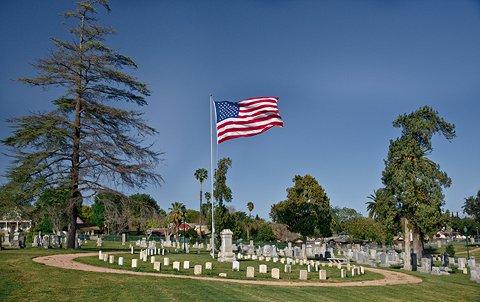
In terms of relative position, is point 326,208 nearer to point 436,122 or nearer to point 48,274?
point 436,122

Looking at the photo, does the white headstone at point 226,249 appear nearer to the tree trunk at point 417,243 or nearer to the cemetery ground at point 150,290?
the cemetery ground at point 150,290

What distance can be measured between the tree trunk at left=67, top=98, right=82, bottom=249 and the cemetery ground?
1158 cm

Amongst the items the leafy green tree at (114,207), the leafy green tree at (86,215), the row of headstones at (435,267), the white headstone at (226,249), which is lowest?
the row of headstones at (435,267)

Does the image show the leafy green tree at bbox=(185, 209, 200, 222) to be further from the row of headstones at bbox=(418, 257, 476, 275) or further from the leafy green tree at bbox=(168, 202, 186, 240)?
the row of headstones at bbox=(418, 257, 476, 275)

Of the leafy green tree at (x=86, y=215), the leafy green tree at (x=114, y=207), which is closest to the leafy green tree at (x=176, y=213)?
the leafy green tree at (x=86, y=215)

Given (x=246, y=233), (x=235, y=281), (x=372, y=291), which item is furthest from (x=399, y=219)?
(x=246, y=233)

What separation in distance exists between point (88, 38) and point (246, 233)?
55124mm

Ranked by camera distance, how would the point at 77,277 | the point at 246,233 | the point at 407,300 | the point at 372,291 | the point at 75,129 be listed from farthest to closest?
the point at 246,233 → the point at 75,129 → the point at 372,291 → the point at 407,300 → the point at 77,277

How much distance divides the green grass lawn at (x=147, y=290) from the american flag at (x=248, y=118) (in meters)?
11.6

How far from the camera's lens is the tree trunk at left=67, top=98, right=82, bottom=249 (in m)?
35.6

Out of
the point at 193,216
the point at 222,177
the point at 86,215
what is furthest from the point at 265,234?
the point at 193,216

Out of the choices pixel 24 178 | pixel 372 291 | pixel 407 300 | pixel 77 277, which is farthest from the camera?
pixel 24 178

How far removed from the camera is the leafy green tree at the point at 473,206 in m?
93.1

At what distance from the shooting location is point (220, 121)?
30062mm
